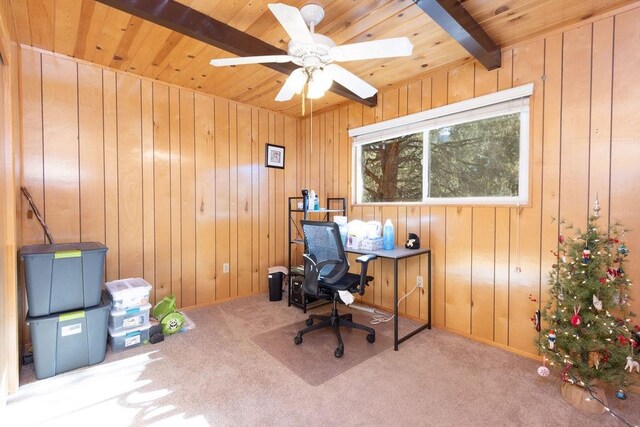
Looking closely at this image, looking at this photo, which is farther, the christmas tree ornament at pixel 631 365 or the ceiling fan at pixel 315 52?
the christmas tree ornament at pixel 631 365

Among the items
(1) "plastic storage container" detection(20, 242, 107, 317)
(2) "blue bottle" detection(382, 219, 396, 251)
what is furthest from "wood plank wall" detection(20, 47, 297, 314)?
(2) "blue bottle" detection(382, 219, 396, 251)

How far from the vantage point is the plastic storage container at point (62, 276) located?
6.32 feet

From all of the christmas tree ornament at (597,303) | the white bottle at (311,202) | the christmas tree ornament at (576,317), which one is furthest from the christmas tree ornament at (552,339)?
the white bottle at (311,202)

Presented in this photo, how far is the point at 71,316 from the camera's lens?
2033mm

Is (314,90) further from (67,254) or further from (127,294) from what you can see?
(127,294)

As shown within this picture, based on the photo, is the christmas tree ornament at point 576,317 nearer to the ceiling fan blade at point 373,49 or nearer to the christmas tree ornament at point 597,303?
the christmas tree ornament at point 597,303

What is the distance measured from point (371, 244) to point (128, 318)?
2.10 meters

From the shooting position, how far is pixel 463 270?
2609 mm

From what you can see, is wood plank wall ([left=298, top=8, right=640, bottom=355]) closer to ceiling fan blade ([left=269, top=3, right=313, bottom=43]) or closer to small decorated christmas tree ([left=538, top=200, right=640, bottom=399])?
small decorated christmas tree ([left=538, top=200, right=640, bottom=399])

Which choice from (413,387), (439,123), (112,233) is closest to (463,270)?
(413,387)

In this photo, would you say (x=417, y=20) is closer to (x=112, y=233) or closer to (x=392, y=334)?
(x=392, y=334)

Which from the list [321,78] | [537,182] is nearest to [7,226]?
[321,78]

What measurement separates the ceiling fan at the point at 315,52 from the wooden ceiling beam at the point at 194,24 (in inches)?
18.4

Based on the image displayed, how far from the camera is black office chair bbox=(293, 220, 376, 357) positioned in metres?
2.33
